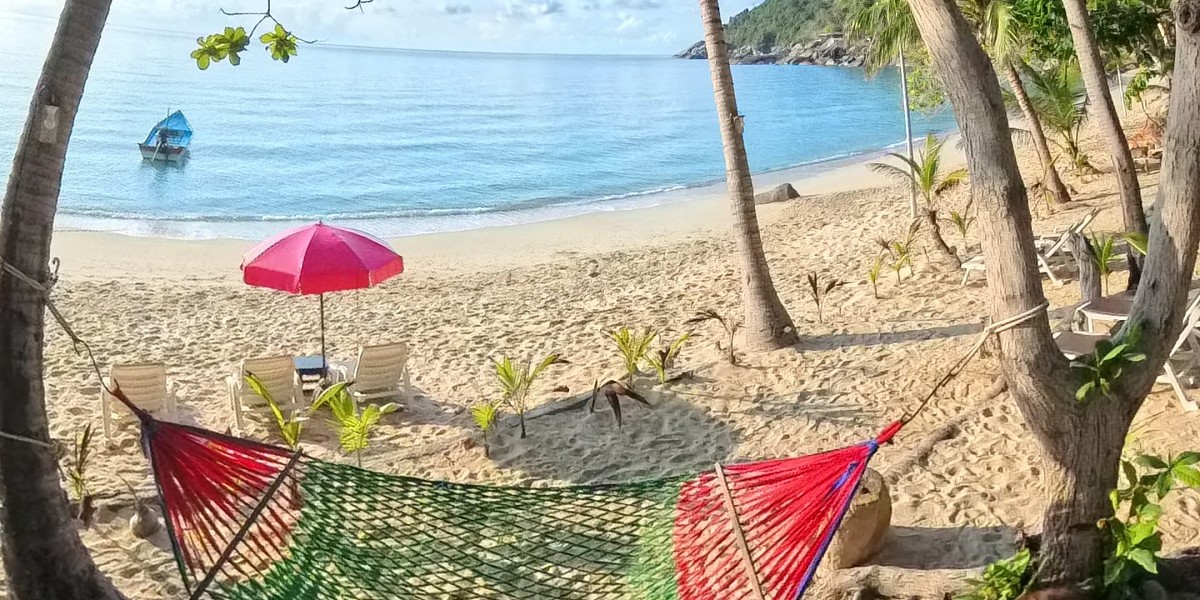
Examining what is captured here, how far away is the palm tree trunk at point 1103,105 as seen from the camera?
5.96 metres

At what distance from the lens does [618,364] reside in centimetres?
650

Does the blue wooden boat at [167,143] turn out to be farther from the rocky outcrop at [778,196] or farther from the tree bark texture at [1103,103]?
the tree bark texture at [1103,103]

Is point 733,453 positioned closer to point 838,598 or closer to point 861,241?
point 838,598

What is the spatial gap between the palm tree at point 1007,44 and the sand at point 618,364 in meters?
0.41

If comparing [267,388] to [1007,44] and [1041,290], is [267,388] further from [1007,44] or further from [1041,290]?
[1007,44]

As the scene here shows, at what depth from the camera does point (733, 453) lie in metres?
4.96

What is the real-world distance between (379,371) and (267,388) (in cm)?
66

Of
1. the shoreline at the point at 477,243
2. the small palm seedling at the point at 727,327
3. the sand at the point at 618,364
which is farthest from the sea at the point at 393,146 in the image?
the small palm seedling at the point at 727,327

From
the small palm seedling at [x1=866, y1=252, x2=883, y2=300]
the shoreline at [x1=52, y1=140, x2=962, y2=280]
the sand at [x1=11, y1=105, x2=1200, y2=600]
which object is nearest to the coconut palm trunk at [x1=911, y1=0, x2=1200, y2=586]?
the sand at [x1=11, y1=105, x2=1200, y2=600]

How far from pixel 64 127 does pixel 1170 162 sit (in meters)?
3.01

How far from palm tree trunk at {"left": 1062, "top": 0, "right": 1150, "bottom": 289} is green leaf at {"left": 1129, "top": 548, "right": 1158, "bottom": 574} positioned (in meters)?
3.74

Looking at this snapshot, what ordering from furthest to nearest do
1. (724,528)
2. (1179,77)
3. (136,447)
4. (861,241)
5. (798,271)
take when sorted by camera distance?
(861,241) → (798,271) → (136,447) → (724,528) → (1179,77)

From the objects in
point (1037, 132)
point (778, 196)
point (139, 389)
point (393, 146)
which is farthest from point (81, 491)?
point (393, 146)

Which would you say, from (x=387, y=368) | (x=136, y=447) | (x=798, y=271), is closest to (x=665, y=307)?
(x=798, y=271)
